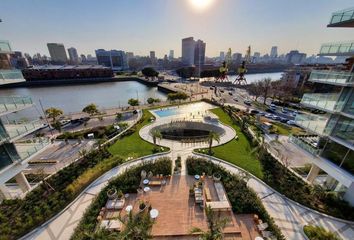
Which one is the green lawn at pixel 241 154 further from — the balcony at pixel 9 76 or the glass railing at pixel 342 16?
the balcony at pixel 9 76

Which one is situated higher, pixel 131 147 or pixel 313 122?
pixel 313 122

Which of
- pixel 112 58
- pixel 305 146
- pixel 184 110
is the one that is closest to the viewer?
pixel 305 146

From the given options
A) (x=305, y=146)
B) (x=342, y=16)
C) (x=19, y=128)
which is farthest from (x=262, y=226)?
(x=19, y=128)

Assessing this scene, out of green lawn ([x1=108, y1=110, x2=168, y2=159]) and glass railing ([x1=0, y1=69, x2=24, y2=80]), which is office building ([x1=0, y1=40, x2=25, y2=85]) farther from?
green lawn ([x1=108, y1=110, x2=168, y2=159])

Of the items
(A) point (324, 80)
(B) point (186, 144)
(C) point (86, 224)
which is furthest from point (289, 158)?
(C) point (86, 224)

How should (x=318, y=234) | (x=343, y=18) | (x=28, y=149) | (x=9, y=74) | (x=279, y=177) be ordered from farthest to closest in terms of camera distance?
1. (x=279, y=177)
2. (x=28, y=149)
3. (x=9, y=74)
4. (x=343, y=18)
5. (x=318, y=234)

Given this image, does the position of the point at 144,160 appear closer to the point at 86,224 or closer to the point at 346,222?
the point at 86,224

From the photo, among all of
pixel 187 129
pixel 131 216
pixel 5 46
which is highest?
pixel 5 46

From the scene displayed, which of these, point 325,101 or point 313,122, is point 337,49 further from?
point 313,122
